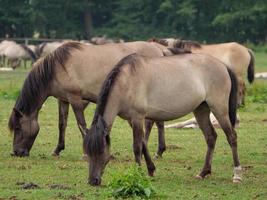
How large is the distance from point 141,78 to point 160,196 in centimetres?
205

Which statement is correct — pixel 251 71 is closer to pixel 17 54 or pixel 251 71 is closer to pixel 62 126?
pixel 62 126

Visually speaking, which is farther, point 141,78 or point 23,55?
point 23,55

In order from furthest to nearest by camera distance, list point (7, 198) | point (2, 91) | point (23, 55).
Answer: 1. point (23, 55)
2. point (2, 91)
3. point (7, 198)

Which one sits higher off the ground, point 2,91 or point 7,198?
point 7,198

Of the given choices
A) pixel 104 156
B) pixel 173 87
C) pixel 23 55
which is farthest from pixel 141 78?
pixel 23 55

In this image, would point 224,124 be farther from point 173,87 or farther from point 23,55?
point 23,55

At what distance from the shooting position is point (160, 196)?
10344 mm

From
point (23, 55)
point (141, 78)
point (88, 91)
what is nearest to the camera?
point (141, 78)

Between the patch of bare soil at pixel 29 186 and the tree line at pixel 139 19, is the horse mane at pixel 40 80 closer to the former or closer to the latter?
the patch of bare soil at pixel 29 186

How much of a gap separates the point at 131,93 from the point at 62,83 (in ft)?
8.37

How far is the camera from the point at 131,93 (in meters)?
11.7

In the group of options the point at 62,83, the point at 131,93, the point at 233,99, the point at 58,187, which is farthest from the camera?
the point at 62,83

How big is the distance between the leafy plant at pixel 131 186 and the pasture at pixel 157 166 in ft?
0.45

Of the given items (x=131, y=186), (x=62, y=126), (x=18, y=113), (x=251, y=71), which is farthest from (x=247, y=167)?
(x=251, y=71)
